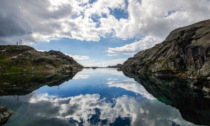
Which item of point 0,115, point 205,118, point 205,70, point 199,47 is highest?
point 199,47

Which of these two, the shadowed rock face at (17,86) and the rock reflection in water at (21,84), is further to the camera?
the rock reflection in water at (21,84)

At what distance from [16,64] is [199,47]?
700ft

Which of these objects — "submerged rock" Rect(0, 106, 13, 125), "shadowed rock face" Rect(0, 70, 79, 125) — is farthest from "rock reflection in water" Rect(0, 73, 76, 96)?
"submerged rock" Rect(0, 106, 13, 125)

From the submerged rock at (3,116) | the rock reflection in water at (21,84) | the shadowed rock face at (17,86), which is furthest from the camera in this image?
the rock reflection in water at (21,84)

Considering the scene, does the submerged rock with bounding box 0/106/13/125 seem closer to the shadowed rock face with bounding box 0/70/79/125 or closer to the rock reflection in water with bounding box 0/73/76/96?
the shadowed rock face with bounding box 0/70/79/125

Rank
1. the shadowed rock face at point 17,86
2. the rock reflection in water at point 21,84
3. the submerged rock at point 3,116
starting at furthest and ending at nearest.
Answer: the rock reflection in water at point 21,84 → the shadowed rock face at point 17,86 → the submerged rock at point 3,116

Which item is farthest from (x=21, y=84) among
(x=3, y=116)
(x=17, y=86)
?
(x=3, y=116)

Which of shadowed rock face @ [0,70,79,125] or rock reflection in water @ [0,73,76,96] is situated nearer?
shadowed rock face @ [0,70,79,125]

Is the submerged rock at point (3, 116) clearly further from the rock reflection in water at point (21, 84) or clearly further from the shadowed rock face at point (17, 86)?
the rock reflection in water at point (21, 84)

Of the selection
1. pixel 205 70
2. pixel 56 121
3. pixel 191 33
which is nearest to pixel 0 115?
pixel 56 121

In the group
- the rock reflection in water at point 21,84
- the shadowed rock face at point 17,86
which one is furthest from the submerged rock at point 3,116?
the rock reflection in water at point 21,84

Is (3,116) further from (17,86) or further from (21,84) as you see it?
(21,84)

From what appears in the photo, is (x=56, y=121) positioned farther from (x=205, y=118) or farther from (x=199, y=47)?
(x=199, y=47)

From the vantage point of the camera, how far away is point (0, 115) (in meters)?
17.2
